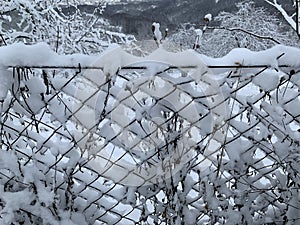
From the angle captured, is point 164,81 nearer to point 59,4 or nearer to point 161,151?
point 161,151

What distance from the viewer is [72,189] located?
1508mm

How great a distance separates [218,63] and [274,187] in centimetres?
59

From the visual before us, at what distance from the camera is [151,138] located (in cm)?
138

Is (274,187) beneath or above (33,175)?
above

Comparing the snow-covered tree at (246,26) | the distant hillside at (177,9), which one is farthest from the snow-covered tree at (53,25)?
the snow-covered tree at (246,26)

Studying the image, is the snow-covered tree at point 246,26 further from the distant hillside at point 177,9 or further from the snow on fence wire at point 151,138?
the snow on fence wire at point 151,138

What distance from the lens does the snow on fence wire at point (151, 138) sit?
1246 millimetres

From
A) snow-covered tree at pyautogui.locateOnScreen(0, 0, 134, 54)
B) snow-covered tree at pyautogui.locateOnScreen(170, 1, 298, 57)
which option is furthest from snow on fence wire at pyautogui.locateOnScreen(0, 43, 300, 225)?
snow-covered tree at pyautogui.locateOnScreen(170, 1, 298, 57)

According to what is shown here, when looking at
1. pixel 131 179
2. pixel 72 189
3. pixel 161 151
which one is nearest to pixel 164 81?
pixel 161 151

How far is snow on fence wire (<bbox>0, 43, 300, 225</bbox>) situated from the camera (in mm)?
1246

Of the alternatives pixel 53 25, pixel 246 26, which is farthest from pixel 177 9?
pixel 53 25

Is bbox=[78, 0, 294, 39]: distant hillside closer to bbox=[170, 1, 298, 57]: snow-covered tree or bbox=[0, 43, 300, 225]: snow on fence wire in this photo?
bbox=[170, 1, 298, 57]: snow-covered tree

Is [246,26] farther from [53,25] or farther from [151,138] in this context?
[151,138]

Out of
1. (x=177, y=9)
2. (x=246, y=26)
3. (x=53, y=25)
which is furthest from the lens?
(x=177, y=9)
